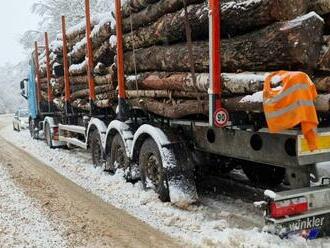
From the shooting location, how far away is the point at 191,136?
6234 mm

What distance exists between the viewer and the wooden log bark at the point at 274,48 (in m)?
4.20

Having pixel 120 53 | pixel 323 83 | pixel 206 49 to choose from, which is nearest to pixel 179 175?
pixel 206 49

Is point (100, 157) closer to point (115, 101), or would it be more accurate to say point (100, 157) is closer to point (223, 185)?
point (115, 101)

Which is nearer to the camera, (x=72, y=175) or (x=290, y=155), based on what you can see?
(x=290, y=155)

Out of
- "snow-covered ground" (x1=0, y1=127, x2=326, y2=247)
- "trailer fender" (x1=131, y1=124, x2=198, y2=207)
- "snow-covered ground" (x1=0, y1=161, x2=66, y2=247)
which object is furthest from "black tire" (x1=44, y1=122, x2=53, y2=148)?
"trailer fender" (x1=131, y1=124, x2=198, y2=207)

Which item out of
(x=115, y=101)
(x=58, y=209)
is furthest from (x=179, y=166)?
(x=115, y=101)

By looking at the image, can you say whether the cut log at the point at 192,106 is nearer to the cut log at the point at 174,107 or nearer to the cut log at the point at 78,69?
the cut log at the point at 174,107

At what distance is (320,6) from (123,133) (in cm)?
387

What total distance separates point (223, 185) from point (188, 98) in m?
2.18

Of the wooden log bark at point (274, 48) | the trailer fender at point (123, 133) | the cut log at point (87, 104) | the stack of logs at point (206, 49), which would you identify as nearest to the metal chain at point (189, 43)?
the stack of logs at point (206, 49)

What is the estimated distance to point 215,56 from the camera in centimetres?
495

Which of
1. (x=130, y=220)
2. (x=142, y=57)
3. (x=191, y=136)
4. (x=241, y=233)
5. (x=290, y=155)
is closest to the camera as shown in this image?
(x=290, y=155)

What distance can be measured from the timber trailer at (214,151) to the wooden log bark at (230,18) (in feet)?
0.62

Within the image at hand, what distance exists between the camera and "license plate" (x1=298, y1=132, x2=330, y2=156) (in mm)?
4324
